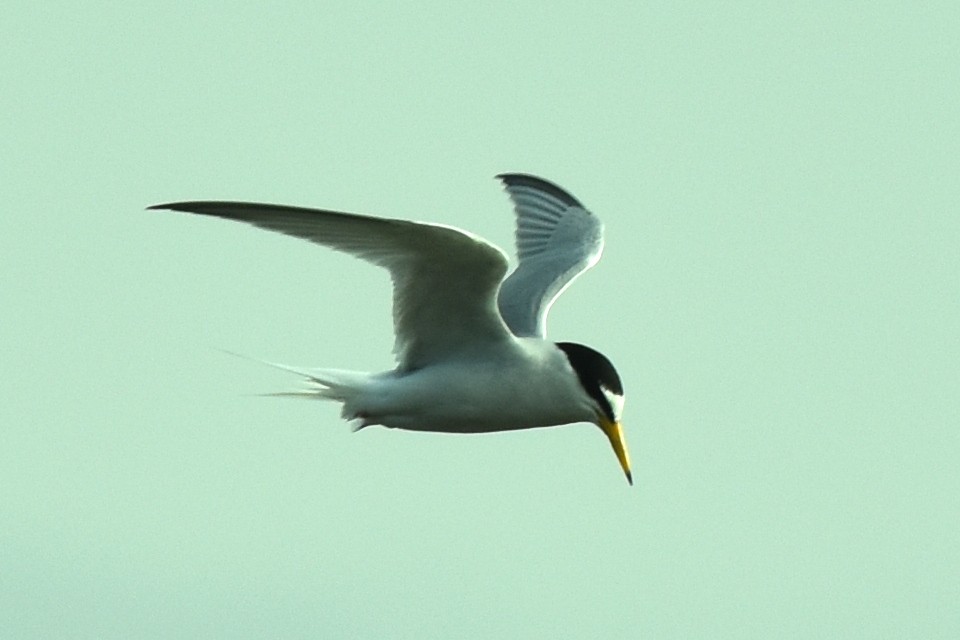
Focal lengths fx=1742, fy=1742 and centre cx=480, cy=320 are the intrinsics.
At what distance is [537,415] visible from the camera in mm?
10711

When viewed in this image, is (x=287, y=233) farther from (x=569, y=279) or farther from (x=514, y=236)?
(x=514, y=236)

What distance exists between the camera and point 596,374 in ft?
35.2

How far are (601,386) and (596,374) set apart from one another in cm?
8

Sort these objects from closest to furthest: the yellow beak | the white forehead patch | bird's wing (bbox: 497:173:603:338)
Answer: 1. the white forehead patch
2. the yellow beak
3. bird's wing (bbox: 497:173:603:338)

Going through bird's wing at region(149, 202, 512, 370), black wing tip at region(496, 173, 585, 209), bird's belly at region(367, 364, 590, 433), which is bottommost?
bird's belly at region(367, 364, 590, 433)

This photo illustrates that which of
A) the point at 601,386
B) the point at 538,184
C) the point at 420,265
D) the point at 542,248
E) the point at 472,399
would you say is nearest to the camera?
the point at 420,265

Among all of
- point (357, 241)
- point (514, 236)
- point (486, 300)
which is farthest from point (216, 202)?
point (514, 236)

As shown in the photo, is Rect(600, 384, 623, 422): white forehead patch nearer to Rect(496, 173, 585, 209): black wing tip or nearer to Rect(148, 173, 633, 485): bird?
Rect(148, 173, 633, 485): bird

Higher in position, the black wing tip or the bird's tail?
the black wing tip

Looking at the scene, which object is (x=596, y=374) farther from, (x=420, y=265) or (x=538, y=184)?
(x=538, y=184)

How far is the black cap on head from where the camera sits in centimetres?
1075

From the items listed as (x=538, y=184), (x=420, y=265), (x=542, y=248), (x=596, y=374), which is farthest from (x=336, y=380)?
(x=538, y=184)

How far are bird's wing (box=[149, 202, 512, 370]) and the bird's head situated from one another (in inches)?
22.8

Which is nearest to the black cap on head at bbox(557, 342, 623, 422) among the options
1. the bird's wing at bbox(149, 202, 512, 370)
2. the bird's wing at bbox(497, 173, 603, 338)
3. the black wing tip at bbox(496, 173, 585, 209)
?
the bird's wing at bbox(149, 202, 512, 370)
